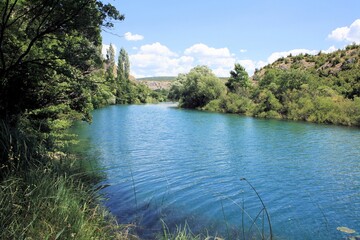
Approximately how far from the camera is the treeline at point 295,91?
4081 cm

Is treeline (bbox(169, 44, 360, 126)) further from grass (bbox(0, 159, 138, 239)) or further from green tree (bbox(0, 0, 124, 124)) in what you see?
grass (bbox(0, 159, 138, 239))

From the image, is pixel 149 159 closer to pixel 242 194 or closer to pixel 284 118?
pixel 242 194

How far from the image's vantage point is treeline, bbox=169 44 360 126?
40.8 m

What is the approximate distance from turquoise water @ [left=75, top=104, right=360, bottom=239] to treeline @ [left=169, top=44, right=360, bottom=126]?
17894mm

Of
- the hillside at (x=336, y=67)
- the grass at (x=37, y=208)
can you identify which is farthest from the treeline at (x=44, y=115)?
the hillside at (x=336, y=67)

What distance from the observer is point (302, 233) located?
8430mm

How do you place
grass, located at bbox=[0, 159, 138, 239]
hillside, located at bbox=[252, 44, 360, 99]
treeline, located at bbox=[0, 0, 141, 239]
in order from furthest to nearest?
hillside, located at bbox=[252, 44, 360, 99] < treeline, located at bbox=[0, 0, 141, 239] < grass, located at bbox=[0, 159, 138, 239]

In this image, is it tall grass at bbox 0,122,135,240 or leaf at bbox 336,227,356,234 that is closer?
tall grass at bbox 0,122,135,240

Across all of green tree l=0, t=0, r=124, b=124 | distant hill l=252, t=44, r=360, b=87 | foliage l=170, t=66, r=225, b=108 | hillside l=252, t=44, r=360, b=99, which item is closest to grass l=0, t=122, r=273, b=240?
green tree l=0, t=0, r=124, b=124

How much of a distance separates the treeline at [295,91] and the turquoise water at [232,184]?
17.9 metres

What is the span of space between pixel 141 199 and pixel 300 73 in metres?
43.4

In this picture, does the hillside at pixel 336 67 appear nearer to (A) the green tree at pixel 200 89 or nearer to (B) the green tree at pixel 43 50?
(A) the green tree at pixel 200 89

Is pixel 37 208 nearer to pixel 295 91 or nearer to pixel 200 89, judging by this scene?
pixel 295 91

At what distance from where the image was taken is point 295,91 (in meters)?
47.5
